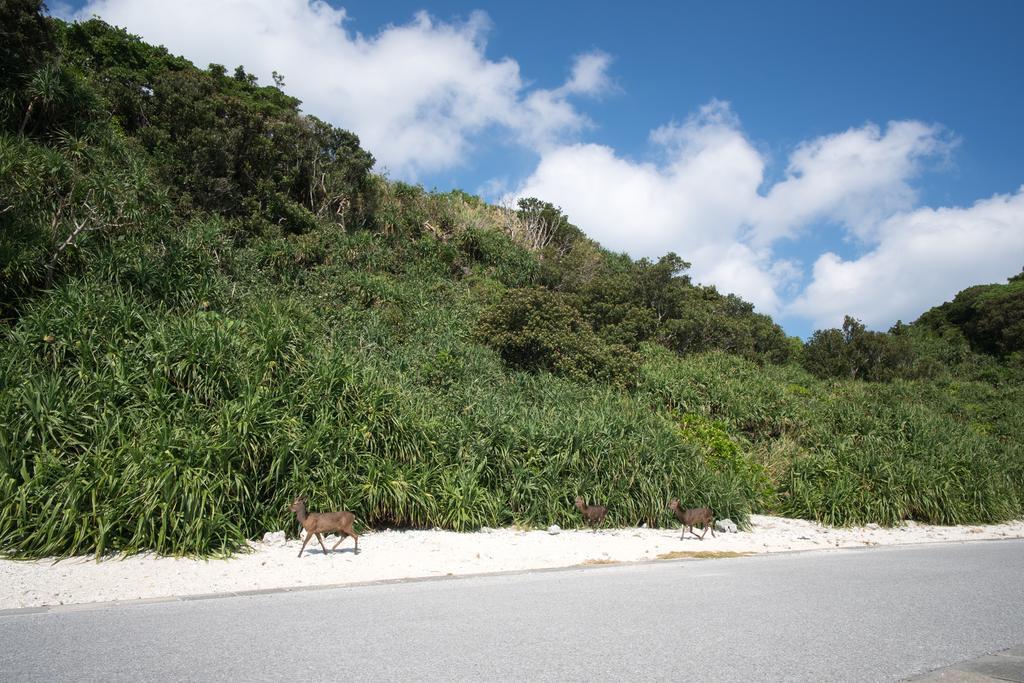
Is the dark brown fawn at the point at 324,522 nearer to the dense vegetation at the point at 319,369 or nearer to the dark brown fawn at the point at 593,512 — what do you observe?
the dense vegetation at the point at 319,369

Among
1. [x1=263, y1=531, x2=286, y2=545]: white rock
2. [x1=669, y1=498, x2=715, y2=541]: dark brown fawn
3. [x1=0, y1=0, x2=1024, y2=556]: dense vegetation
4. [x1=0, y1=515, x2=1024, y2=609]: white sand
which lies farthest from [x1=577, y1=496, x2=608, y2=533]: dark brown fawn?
[x1=263, y1=531, x2=286, y2=545]: white rock

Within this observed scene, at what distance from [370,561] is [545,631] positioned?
321 cm

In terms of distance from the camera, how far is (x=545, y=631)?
459 centimetres

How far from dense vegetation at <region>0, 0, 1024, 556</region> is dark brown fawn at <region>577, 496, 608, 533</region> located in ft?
1.31

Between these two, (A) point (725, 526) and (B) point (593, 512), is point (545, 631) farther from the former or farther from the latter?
(A) point (725, 526)

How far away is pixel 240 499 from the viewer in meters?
7.47

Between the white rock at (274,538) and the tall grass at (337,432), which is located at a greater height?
the tall grass at (337,432)

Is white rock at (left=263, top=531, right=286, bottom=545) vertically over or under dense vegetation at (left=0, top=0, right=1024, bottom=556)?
under

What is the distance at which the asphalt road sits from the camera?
3801 millimetres

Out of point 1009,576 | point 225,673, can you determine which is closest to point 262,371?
point 225,673

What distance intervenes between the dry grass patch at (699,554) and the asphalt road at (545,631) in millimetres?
1362

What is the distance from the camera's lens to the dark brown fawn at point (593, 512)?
917 centimetres

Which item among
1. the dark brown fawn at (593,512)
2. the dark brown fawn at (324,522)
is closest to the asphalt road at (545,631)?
the dark brown fawn at (324,522)

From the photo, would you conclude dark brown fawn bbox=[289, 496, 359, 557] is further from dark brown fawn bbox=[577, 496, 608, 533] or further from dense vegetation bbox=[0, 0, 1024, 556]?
dark brown fawn bbox=[577, 496, 608, 533]
